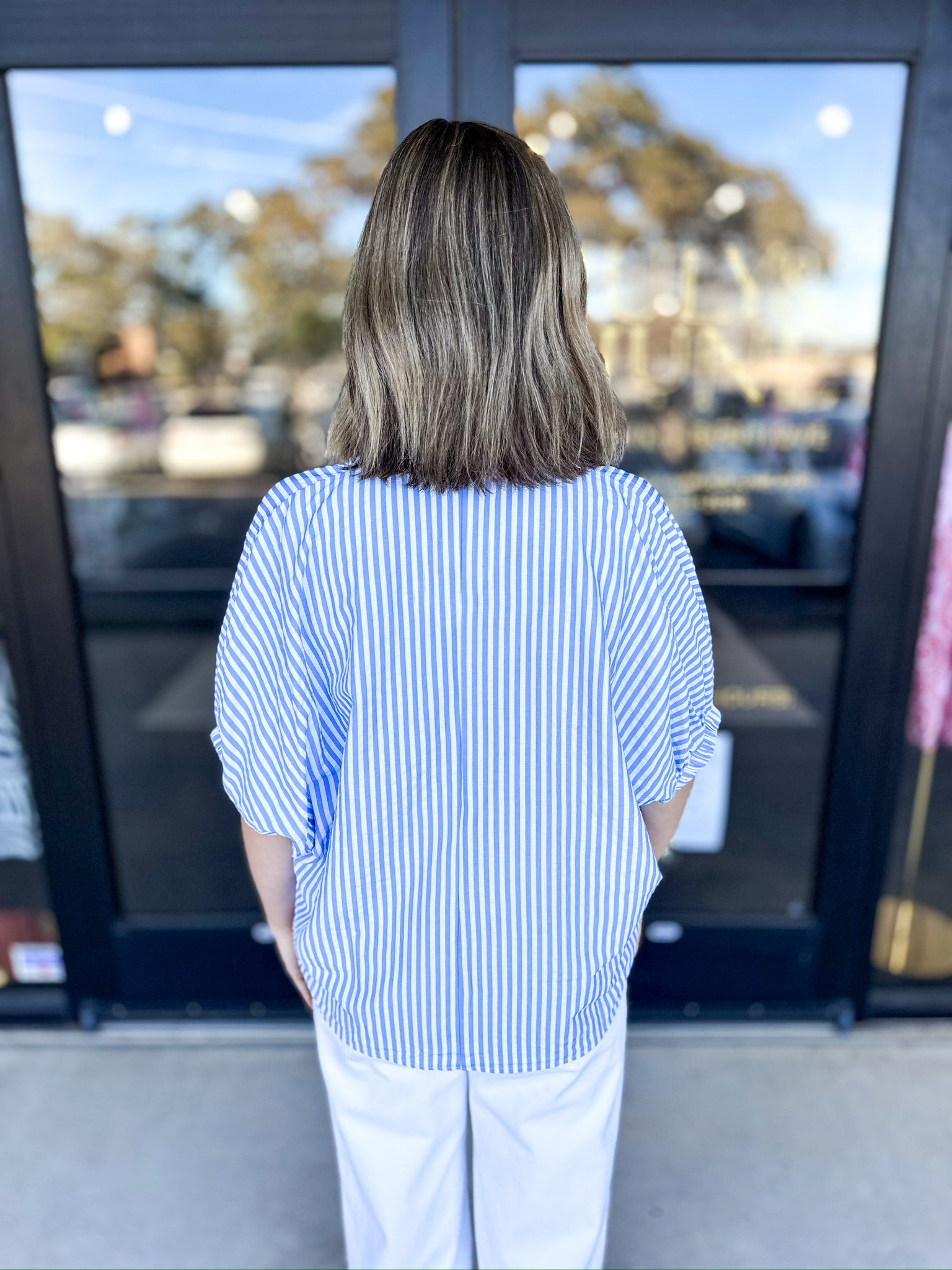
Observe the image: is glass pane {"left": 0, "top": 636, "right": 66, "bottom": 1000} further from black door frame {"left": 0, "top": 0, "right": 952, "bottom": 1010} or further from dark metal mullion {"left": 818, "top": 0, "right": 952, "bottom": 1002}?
dark metal mullion {"left": 818, "top": 0, "right": 952, "bottom": 1002}

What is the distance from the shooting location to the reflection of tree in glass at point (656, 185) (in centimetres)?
276

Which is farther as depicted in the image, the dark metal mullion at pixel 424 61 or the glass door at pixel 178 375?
the glass door at pixel 178 375

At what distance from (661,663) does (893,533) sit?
116 cm

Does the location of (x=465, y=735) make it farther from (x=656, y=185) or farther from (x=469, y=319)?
(x=656, y=185)

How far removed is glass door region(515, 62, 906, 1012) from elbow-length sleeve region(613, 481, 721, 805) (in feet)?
3.38

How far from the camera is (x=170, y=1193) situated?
171 cm

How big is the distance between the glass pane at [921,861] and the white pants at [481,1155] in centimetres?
126

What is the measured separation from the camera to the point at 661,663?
38.5 inches

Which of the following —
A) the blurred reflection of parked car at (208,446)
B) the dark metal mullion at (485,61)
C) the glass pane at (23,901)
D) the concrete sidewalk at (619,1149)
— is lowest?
the concrete sidewalk at (619,1149)

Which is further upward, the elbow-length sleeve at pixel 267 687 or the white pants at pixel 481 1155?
the elbow-length sleeve at pixel 267 687

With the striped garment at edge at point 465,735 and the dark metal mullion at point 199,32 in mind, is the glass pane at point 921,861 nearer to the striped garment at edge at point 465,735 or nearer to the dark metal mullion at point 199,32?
the striped garment at edge at point 465,735

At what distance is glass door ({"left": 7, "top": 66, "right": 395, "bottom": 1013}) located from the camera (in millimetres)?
2184

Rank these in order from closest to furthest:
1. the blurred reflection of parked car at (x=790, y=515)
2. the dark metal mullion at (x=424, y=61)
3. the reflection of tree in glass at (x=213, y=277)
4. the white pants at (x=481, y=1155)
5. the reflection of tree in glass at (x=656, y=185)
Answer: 1. the white pants at (x=481, y=1155)
2. the dark metal mullion at (x=424, y=61)
3. the blurred reflection of parked car at (x=790, y=515)
4. the reflection of tree in glass at (x=656, y=185)
5. the reflection of tree in glass at (x=213, y=277)

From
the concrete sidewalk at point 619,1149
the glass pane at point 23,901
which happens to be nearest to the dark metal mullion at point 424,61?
the glass pane at point 23,901
